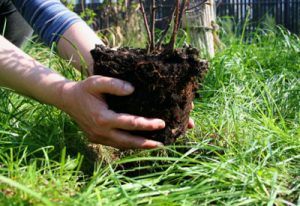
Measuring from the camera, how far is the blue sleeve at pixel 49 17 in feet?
7.13

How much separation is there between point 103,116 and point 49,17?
905mm

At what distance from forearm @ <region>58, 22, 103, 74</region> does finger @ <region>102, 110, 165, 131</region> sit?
0.62 metres

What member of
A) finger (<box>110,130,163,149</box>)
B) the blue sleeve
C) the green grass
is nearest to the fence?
the green grass

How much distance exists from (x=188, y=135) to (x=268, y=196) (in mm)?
609

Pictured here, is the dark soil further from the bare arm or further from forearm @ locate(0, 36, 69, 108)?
forearm @ locate(0, 36, 69, 108)

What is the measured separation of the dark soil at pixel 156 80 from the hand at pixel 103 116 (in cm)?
4

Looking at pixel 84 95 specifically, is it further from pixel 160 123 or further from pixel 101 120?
pixel 160 123

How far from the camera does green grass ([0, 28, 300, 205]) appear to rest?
4.02 feet

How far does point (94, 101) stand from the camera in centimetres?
147

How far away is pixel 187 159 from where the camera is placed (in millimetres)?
1419

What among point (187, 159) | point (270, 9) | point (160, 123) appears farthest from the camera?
point (270, 9)

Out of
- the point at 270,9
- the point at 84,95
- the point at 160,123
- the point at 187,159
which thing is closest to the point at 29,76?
the point at 84,95

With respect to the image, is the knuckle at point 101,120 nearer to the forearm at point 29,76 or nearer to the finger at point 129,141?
the finger at point 129,141

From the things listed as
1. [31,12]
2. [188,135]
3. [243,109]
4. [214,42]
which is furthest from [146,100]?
[214,42]
